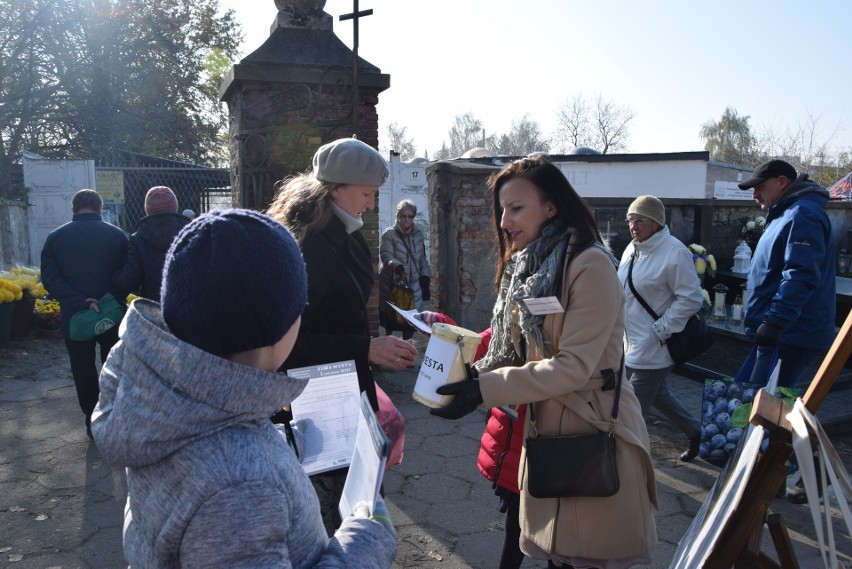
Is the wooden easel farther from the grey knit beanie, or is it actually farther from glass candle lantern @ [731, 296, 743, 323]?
glass candle lantern @ [731, 296, 743, 323]

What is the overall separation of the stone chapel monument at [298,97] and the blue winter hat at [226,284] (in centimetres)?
444

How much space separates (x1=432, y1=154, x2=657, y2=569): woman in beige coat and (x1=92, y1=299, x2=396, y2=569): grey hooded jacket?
1098mm

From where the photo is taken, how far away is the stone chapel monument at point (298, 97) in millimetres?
5262

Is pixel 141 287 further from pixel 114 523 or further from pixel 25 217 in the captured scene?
pixel 25 217

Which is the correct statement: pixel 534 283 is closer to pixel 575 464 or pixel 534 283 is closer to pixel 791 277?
pixel 575 464

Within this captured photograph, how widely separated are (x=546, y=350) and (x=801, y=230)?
242 centimetres

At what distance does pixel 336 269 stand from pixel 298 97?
347 centimetres

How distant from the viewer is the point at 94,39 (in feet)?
60.4

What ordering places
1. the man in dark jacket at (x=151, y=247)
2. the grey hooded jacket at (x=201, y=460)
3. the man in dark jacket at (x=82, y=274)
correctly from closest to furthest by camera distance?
the grey hooded jacket at (x=201, y=460) → the man in dark jacket at (x=151, y=247) → the man in dark jacket at (x=82, y=274)

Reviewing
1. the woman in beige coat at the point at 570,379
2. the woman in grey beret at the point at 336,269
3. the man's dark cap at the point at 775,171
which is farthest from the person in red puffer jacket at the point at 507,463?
the man's dark cap at the point at 775,171

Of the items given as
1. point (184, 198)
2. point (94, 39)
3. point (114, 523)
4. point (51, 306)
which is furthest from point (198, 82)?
point (114, 523)

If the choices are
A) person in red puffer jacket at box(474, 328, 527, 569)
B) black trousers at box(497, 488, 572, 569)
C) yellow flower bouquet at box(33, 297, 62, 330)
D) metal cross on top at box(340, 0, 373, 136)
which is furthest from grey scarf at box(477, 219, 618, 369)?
yellow flower bouquet at box(33, 297, 62, 330)

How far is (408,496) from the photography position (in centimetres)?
394

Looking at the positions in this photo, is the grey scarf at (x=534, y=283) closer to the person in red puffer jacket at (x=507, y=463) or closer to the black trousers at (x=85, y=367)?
the person in red puffer jacket at (x=507, y=463)
